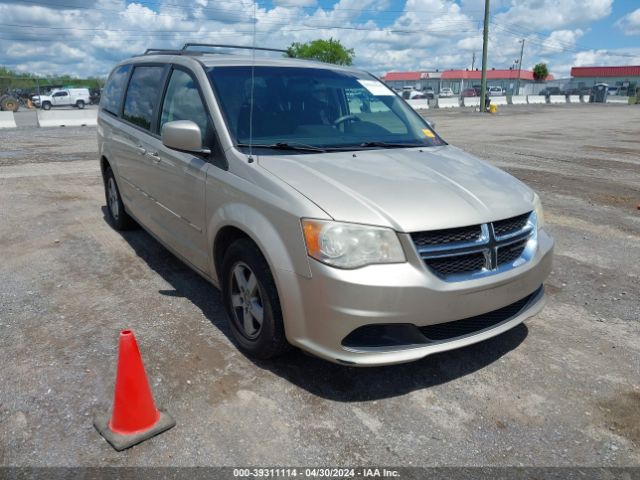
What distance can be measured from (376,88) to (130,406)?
3218mm

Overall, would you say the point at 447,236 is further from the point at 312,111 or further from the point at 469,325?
the point at 312,111

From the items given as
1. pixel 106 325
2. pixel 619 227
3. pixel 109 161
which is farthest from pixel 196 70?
pixel 619 227

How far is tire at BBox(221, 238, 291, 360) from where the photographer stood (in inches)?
119

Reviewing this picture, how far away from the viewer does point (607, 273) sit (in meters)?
5.06

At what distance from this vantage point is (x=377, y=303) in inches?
104

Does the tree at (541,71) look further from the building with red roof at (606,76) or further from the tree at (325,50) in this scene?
the tree at (325,50)

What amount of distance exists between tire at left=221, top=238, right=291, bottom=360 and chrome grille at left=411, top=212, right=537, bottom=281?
0.89m

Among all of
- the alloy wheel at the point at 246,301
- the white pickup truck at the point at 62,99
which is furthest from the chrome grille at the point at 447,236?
the white pickup truck at the point at 62,99

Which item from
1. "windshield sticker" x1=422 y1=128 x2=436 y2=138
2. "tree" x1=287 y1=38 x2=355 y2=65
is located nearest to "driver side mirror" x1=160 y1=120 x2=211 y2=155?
"windshield sticker" x1=422 y1=128 x2=436 y2=138

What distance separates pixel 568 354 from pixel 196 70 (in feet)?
10.8

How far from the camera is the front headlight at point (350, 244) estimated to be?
2678 millimetres

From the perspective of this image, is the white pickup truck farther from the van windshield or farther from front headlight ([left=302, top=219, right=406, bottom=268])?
front headlight ([left=302, top=219, right=406, bottom=268])

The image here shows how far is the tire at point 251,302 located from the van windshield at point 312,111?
78cm

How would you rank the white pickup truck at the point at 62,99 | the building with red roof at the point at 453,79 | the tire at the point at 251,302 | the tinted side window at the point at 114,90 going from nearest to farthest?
the tire at the point at 251,302 → the tinted side window at the point at 114,90 → the white pickup truck at the point at 62,99 → the building with red roof at the point at 453,79
